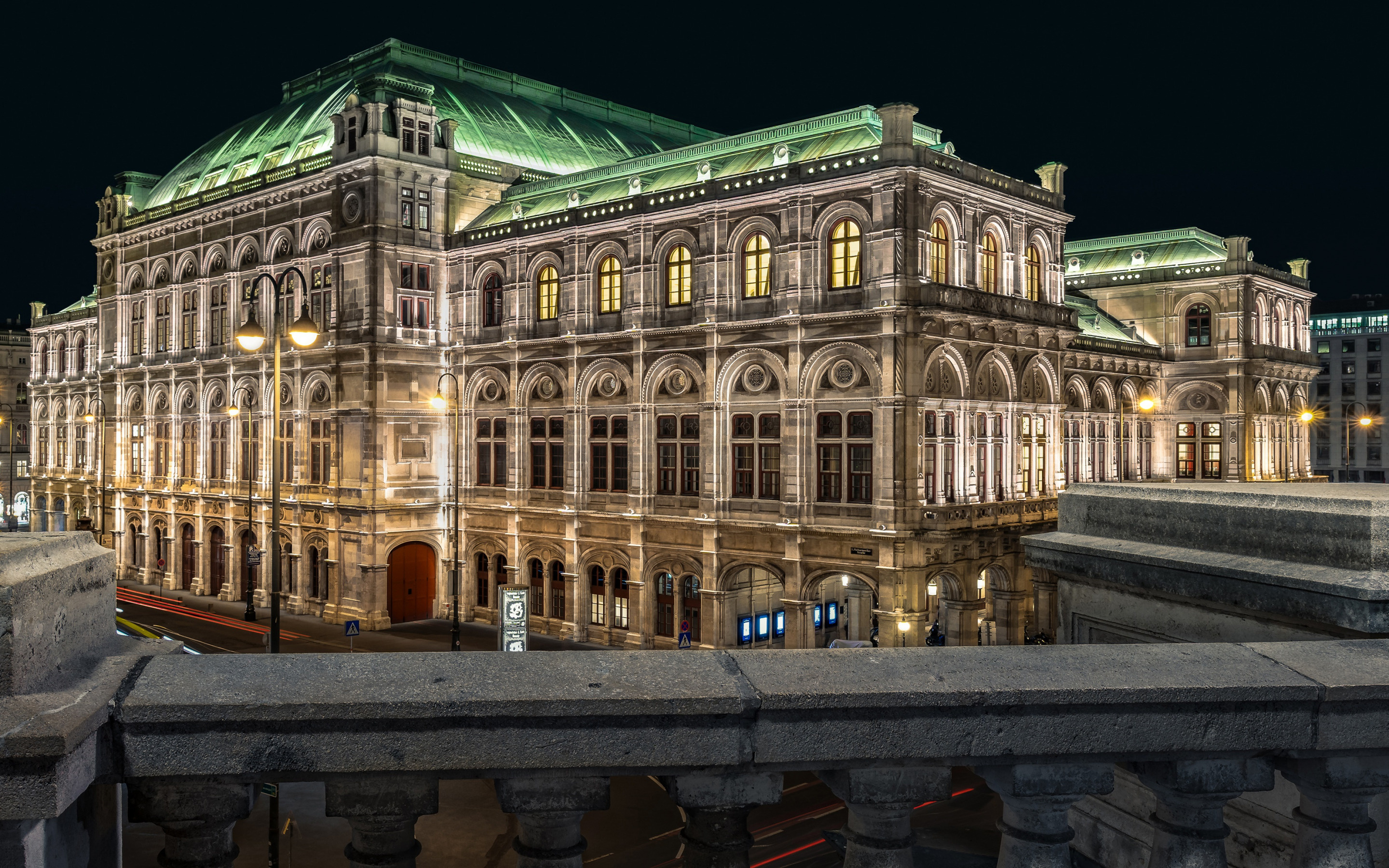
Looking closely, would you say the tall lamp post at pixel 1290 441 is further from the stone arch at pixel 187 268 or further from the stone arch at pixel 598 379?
the stone arch at pixel 187 268

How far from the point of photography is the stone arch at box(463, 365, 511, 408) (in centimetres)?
4900

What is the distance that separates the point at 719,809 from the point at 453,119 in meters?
53.6

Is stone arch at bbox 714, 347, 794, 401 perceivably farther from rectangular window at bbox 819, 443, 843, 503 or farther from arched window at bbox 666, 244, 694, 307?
arched window at bbox 666, 244, 694, 307

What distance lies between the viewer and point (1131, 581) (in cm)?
681

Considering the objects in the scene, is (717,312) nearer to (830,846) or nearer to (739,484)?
(739,484)

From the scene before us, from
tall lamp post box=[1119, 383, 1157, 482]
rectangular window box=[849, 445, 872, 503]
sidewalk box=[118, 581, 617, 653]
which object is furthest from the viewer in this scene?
tall lamp post box=[1119, 383, 1157, 482]

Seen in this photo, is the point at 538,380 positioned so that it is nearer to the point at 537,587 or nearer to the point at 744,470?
the point at 537,587

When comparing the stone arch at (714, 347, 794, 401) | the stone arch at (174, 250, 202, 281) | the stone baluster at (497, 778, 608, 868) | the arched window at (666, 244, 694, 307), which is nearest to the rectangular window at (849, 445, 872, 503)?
the stone arch at (714, 347, 794, 401)

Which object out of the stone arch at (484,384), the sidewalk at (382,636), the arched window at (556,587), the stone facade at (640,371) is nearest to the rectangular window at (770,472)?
the stone facade at (640,371)

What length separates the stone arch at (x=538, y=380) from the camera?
4666cm

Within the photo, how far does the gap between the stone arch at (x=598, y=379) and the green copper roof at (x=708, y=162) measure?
22.1ft

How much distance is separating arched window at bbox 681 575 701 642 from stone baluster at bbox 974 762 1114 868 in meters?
37.5

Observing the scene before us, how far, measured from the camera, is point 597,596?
4528 centimetres

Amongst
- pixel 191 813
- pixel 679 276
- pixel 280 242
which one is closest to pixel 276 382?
pixel 191 813
